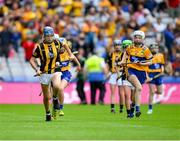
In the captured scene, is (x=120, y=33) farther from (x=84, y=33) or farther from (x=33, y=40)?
(x=33, y=40)

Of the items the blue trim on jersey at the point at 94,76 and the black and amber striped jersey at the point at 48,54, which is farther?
the blue trim on jersey at the point at 94,76

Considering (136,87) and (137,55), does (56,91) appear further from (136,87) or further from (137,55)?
(137,55)

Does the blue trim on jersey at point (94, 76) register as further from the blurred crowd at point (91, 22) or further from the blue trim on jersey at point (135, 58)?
the blue trim on jersey at point (135, 58)

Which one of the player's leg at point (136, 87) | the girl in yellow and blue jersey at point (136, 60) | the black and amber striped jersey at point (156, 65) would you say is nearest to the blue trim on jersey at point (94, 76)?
the black and amber striped jersey at point (156, 65)

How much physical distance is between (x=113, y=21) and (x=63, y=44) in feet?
61.2

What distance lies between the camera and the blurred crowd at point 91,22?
3941cm

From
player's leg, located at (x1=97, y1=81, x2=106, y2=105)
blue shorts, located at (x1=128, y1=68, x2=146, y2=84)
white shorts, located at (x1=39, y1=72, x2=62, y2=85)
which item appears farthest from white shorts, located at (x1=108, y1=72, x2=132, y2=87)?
player's leg, located at (x1=97, y1=81, x2=106, y2=105)

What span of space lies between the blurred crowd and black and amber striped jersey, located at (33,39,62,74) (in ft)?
54.8

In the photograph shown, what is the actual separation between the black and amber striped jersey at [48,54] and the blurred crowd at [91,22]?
1671cm

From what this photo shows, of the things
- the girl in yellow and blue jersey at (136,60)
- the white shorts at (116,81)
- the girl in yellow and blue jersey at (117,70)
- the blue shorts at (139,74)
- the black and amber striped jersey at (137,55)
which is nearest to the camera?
the girl in yellow and blue jersey at (136,60)

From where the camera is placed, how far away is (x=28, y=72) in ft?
128

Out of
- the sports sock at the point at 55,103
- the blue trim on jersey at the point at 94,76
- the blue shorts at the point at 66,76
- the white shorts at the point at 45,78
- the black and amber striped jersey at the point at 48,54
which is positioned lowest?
the blue trim on jersey at the point at 94,76

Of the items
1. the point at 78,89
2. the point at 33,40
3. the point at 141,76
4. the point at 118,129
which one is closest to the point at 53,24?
the point at 33,40

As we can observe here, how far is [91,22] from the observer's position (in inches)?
1609
